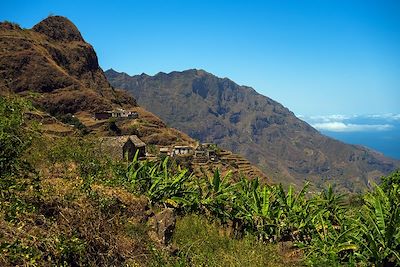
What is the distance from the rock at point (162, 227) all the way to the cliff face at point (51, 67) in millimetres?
81681

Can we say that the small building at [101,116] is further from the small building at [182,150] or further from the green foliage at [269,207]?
the green foliage at [269,207]

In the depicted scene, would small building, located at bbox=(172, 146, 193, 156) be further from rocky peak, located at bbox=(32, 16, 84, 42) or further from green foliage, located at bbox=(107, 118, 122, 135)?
rocky peak, located at bbox=(32, 16, 84, 42)

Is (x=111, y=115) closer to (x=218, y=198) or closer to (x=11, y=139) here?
(x=218, y=198)

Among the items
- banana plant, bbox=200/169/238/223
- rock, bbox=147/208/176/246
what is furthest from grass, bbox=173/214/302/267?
banana plant, bbox=200/169/238/223

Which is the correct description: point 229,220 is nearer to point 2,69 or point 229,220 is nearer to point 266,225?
point 266,225

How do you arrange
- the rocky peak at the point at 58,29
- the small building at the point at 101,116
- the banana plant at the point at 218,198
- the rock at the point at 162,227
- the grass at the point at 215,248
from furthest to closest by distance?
1. the rocky peak at the point at 58,29
2. the small building at the point at 101,116
3. the banana plant at the point at 218,198
4. the rock at the point at 162,227
5. the grass at the point at 215,248

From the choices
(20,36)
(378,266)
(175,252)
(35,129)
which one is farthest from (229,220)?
(20,36)

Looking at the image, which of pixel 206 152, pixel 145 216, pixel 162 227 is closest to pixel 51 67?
pixel 206 152

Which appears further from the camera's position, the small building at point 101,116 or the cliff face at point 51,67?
the cliff face at point 51,67

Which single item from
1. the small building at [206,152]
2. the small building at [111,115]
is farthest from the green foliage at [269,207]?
the small building at [111,115]

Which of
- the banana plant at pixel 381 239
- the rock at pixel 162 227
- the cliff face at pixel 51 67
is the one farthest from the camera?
the cliff face at pixel 51 67

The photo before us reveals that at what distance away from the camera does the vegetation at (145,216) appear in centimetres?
564

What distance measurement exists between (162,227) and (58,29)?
136874 millimetres

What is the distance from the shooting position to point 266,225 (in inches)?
394
